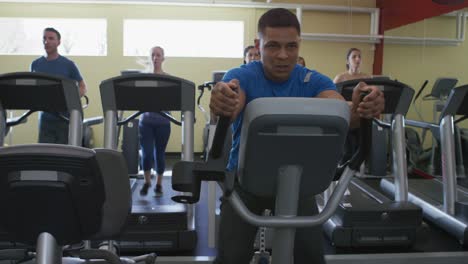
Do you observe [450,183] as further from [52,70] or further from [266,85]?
[52,70]

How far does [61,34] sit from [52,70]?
2828mm

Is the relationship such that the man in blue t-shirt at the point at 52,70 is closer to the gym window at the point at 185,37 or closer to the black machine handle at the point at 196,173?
the gym window at the point at 185,37

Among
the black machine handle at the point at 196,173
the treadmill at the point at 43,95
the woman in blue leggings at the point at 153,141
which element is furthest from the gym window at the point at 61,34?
the black machine handle at the point at 196,173

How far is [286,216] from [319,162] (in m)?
0.20

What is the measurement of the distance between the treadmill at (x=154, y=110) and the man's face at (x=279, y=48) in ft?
4.74

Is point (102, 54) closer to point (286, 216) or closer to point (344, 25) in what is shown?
point (344, 25)

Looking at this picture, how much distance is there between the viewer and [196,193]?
4.22 ft

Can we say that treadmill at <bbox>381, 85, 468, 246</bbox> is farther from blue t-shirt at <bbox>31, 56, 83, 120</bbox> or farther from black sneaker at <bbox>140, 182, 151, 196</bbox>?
blue t-shirt at <bbox>31, 56, 83, 120</bbox>

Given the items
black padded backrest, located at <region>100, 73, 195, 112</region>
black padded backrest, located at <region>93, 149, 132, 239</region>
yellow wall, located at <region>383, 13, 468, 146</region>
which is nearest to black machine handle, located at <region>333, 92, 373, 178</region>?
black padded backrest, located at <region>93, 149, 132, 239</region>

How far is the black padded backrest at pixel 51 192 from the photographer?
1210 millimetres

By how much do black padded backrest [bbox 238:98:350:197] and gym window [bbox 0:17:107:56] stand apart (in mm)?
5905

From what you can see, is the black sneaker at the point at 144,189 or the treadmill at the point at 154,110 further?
the black sneaker at the point at 144,189

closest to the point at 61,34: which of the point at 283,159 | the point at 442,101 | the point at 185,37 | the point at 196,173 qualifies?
the point at 185,37

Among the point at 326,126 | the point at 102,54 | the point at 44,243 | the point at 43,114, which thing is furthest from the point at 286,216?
the point at 102,54
